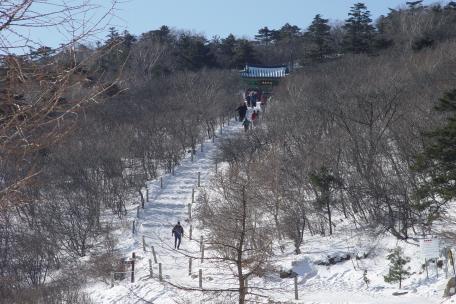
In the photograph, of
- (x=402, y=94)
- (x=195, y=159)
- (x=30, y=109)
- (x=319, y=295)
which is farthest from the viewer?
(x=195, y=159)

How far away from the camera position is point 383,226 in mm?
21500

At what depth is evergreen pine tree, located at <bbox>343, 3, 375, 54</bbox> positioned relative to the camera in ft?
152

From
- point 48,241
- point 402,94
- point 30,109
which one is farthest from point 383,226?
point 30,109

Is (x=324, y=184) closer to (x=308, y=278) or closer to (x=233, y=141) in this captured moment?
(x=308, y=278)

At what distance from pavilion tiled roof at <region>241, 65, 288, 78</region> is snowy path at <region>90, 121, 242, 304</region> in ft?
22.0

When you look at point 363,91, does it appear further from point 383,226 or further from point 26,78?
point 26,78

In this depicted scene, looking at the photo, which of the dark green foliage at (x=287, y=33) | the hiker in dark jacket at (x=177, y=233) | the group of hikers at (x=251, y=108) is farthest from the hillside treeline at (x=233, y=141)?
the dark green foliage at (x=287, y=33)

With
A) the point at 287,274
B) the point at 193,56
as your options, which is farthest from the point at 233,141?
the point at 193,56

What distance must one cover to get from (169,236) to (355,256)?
957 cm

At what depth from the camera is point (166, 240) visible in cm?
2670

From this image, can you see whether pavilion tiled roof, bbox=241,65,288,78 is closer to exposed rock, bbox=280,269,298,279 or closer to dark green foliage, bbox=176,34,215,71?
dark green foliage, bbox=176,34,215,71

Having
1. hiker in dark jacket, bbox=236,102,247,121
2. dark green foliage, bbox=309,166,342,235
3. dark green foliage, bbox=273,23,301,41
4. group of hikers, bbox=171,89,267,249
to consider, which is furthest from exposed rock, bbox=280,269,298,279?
dark green foliage, bbox=273,23,301,41

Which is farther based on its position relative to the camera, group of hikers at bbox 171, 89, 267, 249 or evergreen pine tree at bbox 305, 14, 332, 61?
evergreen pine tree at bbox 305, 14, 332, 61

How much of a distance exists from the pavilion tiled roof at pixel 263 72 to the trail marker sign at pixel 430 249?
32.7 meters
